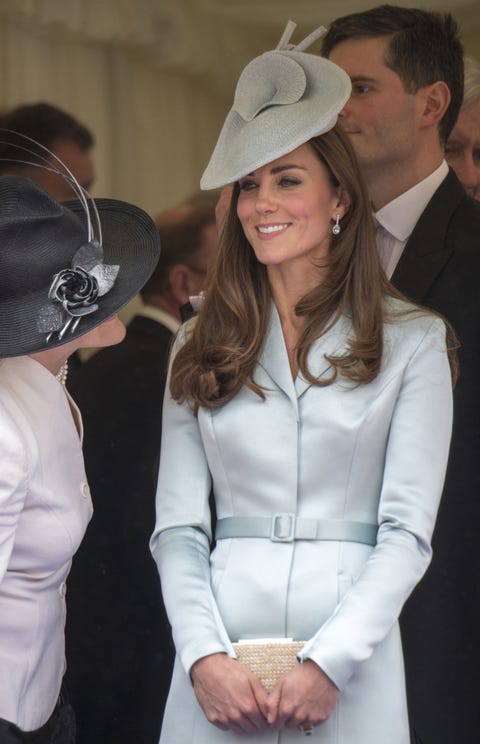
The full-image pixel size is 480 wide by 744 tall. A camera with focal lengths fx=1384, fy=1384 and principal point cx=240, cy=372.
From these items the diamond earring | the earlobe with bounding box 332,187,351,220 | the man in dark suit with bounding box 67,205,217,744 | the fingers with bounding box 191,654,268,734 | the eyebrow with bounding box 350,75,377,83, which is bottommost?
the man in dark suit with bounding box 67,205,217,744

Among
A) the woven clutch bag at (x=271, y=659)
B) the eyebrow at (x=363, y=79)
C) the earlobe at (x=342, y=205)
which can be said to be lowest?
the woven clutch bag at (x=271, y=659)

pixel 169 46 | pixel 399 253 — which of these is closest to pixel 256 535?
pixel 399 253

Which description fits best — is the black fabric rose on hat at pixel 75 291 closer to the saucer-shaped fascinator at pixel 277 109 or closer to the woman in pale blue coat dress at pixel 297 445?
the woman in pale blue coat dress at pixel 297 445

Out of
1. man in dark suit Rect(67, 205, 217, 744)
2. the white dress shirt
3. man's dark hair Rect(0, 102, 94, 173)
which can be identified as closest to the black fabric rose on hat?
the white dress shirt

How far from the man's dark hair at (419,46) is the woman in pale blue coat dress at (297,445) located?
99 centimetres

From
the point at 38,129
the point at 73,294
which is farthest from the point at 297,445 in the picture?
the point at 38,129

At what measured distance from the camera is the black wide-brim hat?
9.34 ft

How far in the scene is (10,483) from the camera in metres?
2.69

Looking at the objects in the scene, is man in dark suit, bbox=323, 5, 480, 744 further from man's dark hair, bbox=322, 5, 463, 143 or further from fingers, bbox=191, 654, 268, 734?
fingers, bbox=191, 654, 268, 734

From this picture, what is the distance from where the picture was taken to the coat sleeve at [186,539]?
2.70 meters

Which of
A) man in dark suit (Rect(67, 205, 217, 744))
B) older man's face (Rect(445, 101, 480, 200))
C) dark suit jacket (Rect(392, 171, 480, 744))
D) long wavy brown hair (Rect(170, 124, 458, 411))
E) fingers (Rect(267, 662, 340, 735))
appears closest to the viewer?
fingers (Rect(267, 662, 340, 735))

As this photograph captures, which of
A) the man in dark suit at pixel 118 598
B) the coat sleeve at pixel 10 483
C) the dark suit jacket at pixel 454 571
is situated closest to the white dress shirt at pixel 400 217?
the dark suit jacket at pixel 454 571

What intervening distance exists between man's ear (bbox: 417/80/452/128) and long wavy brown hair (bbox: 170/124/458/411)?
0.97 meters

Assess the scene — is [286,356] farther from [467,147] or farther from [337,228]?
[467,147]
